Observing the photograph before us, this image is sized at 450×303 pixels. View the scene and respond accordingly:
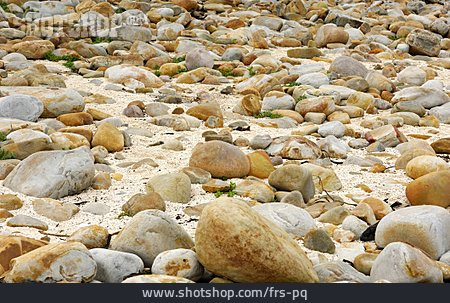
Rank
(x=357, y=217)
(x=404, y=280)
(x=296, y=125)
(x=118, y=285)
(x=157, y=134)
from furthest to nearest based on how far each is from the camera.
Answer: (x=296, y=125) → (x=157, y=134) → (x=357, y=217) → (x=404, y=280) → (x=118, y=285)

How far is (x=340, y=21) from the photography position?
1412 cm

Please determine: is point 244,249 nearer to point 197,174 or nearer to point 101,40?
point 197,174

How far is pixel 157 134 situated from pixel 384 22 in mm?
9674

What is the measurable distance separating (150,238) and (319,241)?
1.07 metres

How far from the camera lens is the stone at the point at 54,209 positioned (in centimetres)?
434

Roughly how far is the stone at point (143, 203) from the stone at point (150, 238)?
0.65 m

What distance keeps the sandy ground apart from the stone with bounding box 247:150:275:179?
58cm

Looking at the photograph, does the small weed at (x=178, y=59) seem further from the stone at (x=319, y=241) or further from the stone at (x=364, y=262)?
the stone at (x=364, y=262)

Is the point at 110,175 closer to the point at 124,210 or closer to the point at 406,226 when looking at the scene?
the point at 124,210

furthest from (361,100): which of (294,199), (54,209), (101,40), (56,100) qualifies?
Result: (101,40)

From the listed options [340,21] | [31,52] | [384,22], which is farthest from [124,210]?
[384,22]

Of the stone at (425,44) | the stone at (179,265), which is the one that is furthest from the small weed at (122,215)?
the stone at (425,44)

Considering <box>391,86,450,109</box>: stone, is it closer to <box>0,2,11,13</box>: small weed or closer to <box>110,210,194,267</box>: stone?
<box>110,210,194,267</box>: stone

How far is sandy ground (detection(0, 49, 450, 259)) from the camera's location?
4.29 meters
